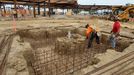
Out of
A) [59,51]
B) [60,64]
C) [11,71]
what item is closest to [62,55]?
[59,51]

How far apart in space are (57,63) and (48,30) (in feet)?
15.8

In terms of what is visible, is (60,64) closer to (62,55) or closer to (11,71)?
(62,55)

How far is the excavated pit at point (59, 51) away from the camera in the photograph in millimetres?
6439

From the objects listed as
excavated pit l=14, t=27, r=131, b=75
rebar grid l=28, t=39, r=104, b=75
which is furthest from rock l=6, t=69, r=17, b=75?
rebar grid l=28, t=39, r=104, b=75

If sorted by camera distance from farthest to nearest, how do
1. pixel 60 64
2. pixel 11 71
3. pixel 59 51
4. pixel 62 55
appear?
pixel 59 51 < pixel 62 55 < pixel 60 64 < pixel 11 71

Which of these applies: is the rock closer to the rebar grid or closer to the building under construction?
the building under construction

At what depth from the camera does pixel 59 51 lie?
9102 mm

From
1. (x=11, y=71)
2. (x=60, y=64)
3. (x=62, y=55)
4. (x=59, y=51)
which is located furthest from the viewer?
(x=59, y=51)

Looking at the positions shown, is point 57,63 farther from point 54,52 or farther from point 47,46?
point 47,46

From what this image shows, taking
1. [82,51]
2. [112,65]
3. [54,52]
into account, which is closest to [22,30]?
[54,52]

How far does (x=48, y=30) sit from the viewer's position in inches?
456

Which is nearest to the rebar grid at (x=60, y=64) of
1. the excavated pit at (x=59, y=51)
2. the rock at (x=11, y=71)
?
the excavated pit at (x=59, y=51)

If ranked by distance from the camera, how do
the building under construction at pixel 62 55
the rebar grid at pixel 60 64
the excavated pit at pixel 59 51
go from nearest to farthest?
the building under construction at pixel 62 55
the rebar grid at pixel 60 64
the excavated pit at pixel 59 51

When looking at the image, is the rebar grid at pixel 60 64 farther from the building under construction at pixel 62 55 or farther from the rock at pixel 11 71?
the rock at pixel 11 71
